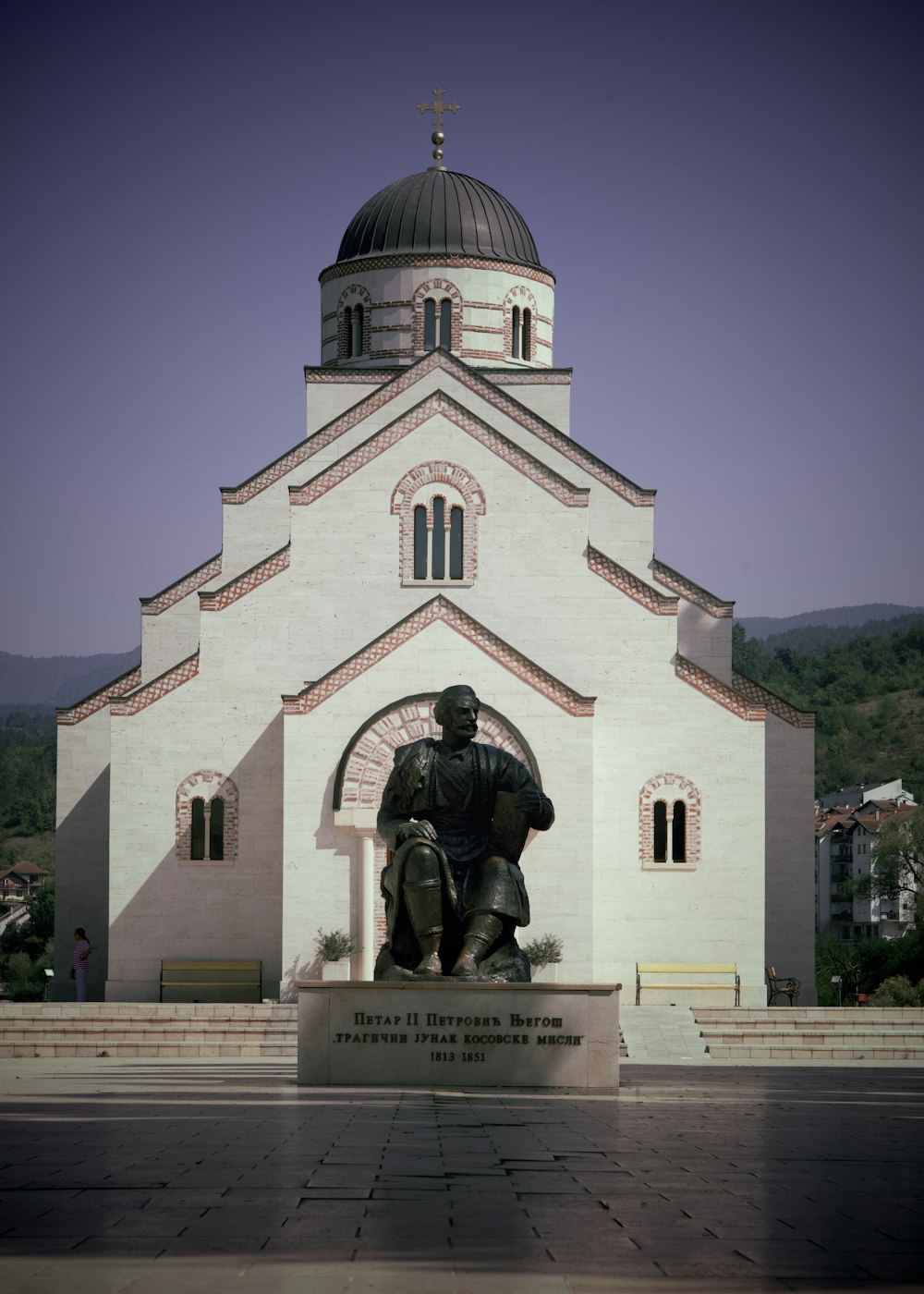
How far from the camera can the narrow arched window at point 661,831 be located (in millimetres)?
37562

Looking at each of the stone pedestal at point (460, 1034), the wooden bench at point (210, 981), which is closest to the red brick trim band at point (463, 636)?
the wooden bench at point (210, 981)

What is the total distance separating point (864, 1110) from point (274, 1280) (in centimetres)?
947

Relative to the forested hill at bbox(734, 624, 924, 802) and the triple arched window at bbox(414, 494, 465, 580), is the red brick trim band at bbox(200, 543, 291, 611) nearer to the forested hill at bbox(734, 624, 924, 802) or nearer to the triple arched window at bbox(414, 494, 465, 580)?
the triple arched window at bbox(414, 494, 465, 580)

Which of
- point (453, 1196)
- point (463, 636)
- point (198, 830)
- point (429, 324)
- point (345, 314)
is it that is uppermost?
point (345, 314)

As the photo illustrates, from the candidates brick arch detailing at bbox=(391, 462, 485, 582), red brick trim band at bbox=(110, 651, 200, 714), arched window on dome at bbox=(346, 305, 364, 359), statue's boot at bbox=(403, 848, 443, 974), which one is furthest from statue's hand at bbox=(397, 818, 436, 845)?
arched window on dome at bbox=(346, 305, 364, 359)

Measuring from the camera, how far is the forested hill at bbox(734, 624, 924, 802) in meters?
140

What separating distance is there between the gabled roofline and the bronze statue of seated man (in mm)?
25478

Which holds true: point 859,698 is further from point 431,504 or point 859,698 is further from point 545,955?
point 545,955

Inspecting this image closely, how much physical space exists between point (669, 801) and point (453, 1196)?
28.9m

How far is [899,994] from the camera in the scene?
1745 inches

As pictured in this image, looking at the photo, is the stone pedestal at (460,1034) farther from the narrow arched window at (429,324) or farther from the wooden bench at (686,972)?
the narrow arched window at (429,324)

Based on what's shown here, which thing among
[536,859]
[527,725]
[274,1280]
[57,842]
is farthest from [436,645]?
[274,1280]

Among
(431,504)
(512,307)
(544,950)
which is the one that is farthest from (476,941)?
(512,307)

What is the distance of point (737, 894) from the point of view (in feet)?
122
